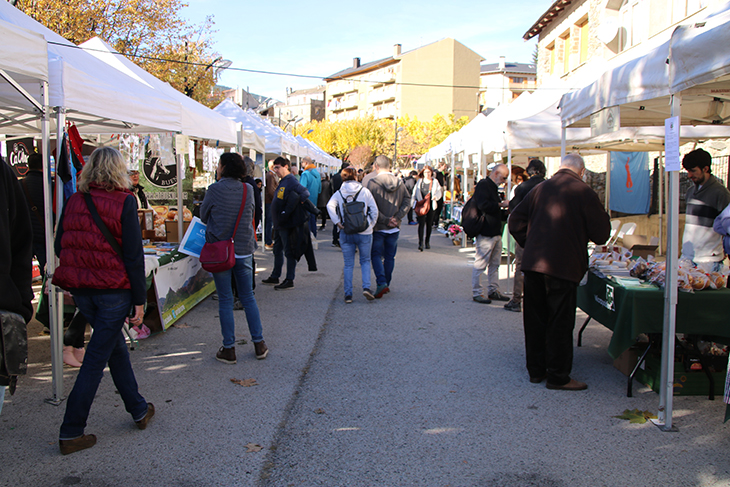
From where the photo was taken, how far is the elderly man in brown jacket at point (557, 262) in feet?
13.9

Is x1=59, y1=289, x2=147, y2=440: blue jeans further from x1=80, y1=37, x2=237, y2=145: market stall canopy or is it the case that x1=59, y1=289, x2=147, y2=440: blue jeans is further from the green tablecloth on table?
x1=80, y1=37, x2=237, y2=145: market stall canopy

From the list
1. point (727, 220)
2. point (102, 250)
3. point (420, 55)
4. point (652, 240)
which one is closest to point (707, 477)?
point (727, 220)

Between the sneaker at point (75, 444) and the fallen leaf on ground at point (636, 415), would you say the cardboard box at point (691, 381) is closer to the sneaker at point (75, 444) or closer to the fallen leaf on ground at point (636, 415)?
the fallen leaf on ground at point (636, 415)

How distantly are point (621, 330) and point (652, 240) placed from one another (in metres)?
4.00

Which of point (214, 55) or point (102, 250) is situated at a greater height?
point (214, 55)

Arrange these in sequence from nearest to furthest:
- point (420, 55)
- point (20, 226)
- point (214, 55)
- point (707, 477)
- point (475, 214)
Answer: point (20, 226) → point (707, 477) → point (475, 214) → point (214, 55) → point (420, 55)

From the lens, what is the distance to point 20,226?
2.80 m

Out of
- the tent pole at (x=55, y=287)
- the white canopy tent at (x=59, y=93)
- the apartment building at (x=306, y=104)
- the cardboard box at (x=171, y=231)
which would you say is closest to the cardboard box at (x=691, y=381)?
the tent pole at (x=55, y=287)

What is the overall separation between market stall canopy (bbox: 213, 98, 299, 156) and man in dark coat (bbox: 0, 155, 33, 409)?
10.1 metres

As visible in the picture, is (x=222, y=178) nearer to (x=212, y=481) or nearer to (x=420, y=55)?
(x=212, y=481)

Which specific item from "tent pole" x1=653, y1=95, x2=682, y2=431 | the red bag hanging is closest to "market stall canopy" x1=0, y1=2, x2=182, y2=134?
the red bag hanging

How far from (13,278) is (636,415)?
13.2 feet

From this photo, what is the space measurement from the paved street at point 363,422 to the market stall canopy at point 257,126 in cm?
802

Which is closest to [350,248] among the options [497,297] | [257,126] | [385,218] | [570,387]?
[385,218]
